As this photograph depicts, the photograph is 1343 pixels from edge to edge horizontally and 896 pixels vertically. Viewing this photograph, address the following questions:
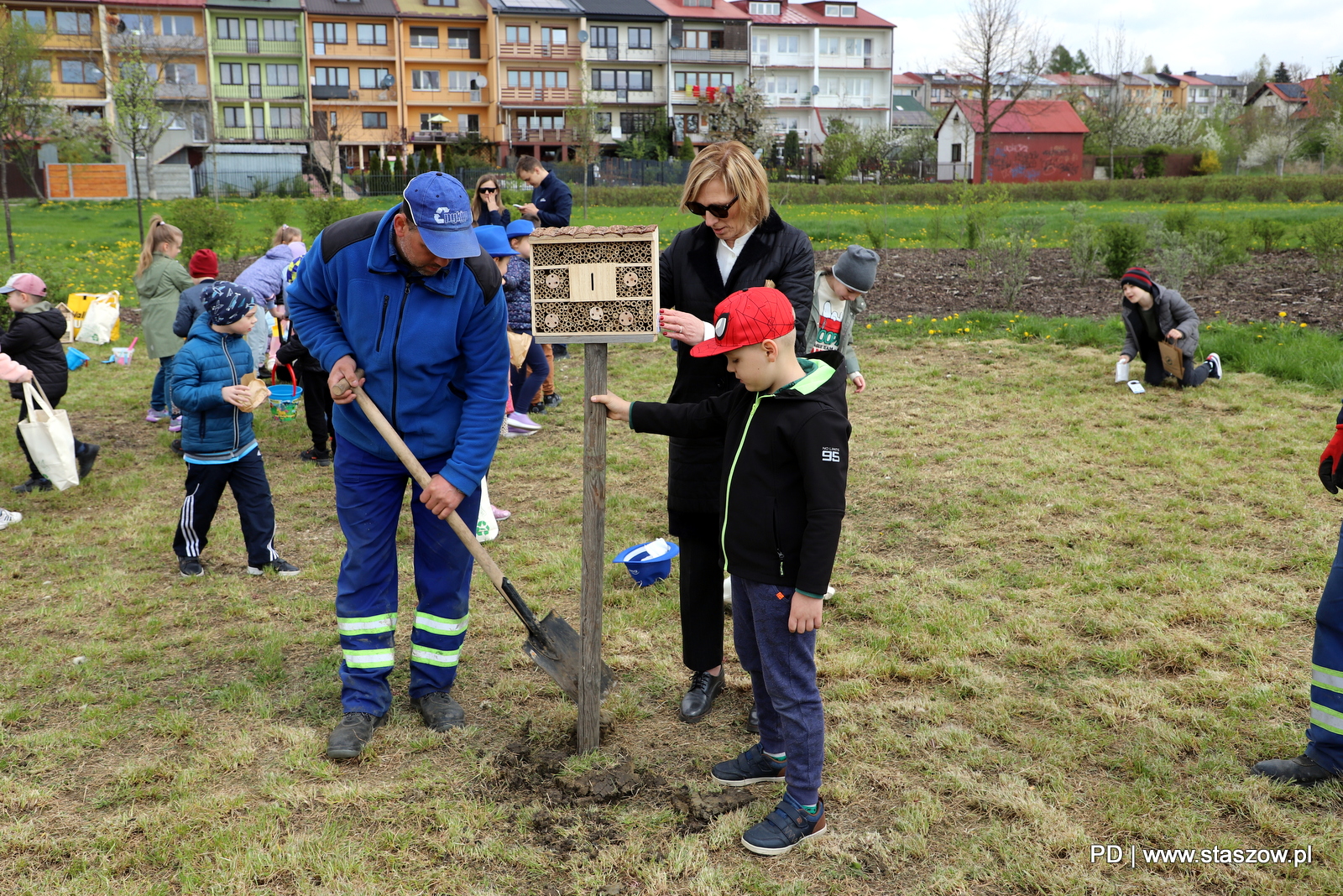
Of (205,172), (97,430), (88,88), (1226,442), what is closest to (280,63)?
(88,88)

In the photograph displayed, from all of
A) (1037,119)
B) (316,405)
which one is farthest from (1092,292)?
(1037,119)

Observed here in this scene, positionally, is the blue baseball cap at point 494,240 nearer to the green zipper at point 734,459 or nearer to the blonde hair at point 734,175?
the blonde hair at point 734,175

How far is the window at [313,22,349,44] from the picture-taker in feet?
167

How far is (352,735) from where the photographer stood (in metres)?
3.65

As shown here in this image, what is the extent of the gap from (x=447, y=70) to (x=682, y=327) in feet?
183

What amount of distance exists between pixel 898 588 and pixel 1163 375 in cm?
554

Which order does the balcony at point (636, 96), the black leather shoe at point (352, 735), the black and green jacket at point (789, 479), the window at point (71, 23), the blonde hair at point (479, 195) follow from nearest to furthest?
1. the black and green jacket at point (789, 479)
2. the black leather shoe at point (352, 735)
3. the blonde hair at point (479, 195)
4. the window at point (71, 23)
5. the balcony at point (636, 96)

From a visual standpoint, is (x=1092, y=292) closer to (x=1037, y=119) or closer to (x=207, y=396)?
(x=207, y=396)

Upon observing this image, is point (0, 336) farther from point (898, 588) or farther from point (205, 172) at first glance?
point (205, 172)

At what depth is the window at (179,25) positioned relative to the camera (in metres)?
49.8

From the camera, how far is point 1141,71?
116 m

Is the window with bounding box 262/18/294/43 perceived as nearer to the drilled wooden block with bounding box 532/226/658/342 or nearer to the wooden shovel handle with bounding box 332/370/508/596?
the wooden shovel handle with bounding box 332/370/508/596

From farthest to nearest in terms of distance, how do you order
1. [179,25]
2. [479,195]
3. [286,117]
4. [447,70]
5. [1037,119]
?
1. [1037,119]
2. [447,70]
3. [286,117]
4. [179,25]
5. [479,195]
